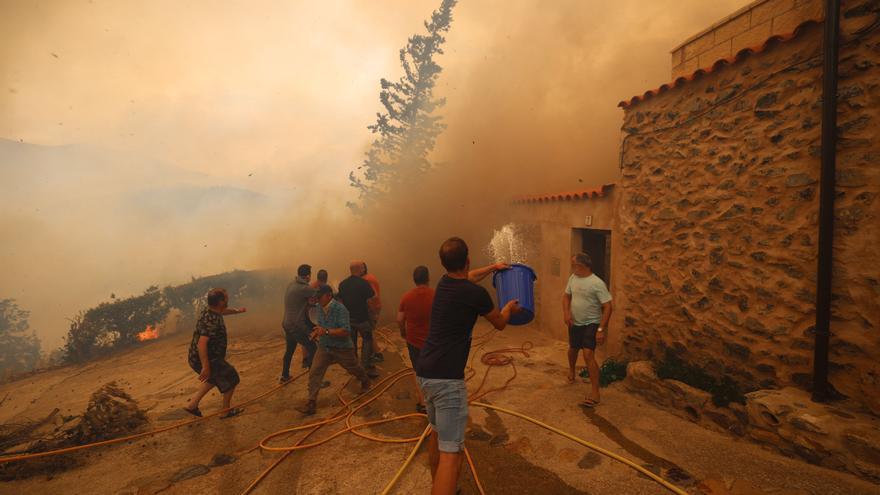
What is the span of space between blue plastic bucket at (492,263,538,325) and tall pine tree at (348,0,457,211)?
47.0 ft

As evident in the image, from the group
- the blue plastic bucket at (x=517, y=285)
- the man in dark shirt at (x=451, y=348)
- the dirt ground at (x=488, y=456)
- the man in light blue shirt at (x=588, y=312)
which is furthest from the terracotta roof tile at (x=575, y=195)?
the man in dark shirt at (x=451, y=348)

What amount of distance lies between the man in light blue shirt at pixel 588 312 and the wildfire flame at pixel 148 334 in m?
14.3

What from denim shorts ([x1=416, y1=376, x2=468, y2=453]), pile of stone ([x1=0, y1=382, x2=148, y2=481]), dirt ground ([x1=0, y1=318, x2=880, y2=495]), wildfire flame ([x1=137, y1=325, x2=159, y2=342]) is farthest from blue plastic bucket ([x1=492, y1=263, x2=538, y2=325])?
wildfire flame ([x1=137, y1=325, x2=159, y2=342])

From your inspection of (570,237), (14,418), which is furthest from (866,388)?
(14,418)

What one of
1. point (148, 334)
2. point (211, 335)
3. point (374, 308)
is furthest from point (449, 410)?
point (148, 334)

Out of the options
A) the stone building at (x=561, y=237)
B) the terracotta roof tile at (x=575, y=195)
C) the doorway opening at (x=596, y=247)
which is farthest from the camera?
the doorway opening at (x=596, y=247)

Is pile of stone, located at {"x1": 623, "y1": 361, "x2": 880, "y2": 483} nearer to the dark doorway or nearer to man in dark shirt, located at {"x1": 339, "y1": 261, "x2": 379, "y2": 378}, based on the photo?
the dark doorway

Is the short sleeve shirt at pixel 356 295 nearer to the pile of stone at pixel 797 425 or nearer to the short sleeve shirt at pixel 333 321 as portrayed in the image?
the short sleeve shirt at pixel 333 321

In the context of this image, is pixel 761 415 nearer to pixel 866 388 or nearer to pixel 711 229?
pixel 866 388

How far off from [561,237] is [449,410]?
6452 mm

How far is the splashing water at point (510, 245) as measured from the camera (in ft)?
33.3

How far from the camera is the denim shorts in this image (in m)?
2.53

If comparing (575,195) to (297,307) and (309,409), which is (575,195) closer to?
(297,307)

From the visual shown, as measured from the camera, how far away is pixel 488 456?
3719 mm
